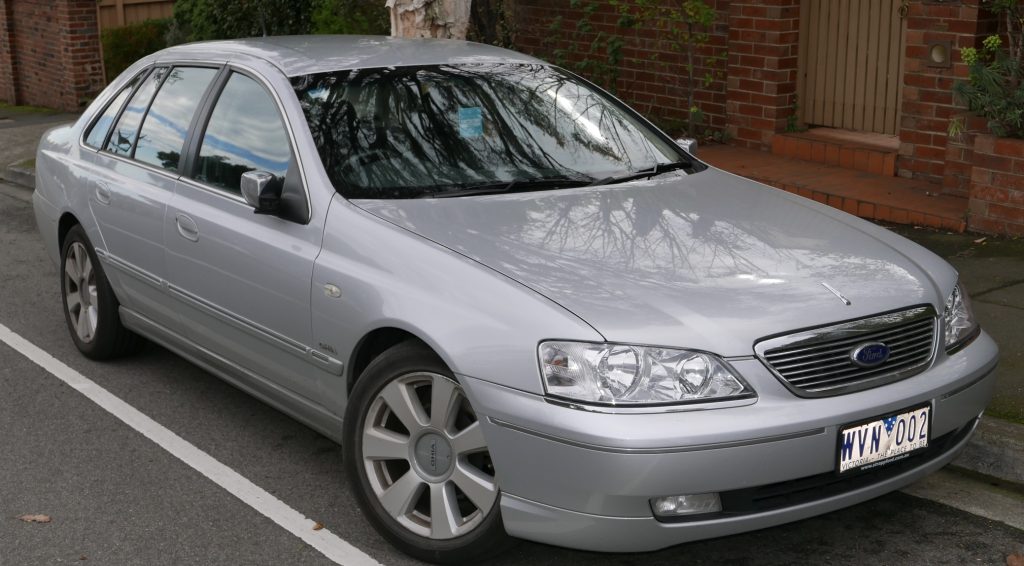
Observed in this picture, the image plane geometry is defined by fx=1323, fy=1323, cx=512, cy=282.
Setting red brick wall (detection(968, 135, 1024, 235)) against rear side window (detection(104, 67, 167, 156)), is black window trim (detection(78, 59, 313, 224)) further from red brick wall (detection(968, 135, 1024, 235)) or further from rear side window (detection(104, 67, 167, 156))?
red brick wall (detection(968, 135, 1024, 235))

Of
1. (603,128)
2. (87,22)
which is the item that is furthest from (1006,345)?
(87,22)


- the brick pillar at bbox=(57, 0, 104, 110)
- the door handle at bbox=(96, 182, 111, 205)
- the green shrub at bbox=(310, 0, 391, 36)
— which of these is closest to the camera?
the door handle at bbox=(96, 182, 111, 205)

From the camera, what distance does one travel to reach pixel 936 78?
906cm

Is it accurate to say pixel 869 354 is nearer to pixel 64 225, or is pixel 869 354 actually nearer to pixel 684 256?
pixel 684 256

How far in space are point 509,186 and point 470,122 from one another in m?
0.42

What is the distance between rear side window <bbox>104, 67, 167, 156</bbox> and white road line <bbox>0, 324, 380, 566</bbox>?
1.16 metres

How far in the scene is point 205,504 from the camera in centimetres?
497

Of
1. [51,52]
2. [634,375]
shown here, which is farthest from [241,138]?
[51,52]

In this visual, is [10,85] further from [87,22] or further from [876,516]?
[876,516]

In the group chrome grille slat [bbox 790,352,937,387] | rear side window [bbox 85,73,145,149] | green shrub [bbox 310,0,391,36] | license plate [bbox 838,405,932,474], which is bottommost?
license plate [bbox 838,405,932,474]

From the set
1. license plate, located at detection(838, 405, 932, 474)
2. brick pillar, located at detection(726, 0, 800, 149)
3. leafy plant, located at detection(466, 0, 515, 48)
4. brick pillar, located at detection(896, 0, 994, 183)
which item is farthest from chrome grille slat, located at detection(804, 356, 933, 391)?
leafy plant, located at detection(466, 0, 515, 48)

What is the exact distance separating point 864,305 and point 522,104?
6.28 feet

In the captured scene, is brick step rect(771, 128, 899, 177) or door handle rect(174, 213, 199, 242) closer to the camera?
door handle rect(174, 213, 199, 242)

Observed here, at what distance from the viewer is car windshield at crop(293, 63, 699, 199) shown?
A: 5.00 metres
